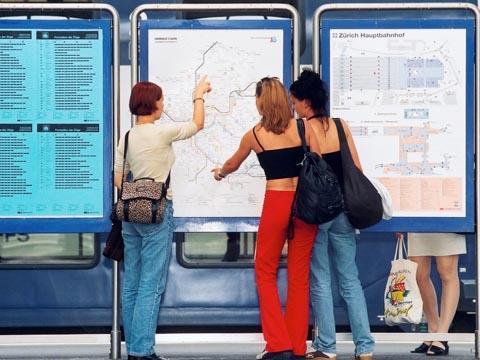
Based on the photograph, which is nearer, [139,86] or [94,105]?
[139,86]

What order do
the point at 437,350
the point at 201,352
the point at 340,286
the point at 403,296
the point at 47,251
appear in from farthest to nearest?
1. the point at 47,251
2. the point at 201,352
3. the point at 437,350
4. the point at 403,296
5. the point at 340,286

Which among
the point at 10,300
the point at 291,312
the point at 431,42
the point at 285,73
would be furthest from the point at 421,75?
the point at 10,300

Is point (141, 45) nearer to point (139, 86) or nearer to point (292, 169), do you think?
point (139, 86)

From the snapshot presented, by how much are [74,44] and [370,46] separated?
1.66 meters

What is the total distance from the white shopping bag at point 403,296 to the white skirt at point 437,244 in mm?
382

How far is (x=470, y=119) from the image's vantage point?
6398 millimetres

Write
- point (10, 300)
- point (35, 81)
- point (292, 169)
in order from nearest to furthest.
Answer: point (292, 169)
point (35, 81)
point (10, 300)

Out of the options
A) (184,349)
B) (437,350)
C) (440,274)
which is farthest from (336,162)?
(184,349)

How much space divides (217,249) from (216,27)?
2405 mm

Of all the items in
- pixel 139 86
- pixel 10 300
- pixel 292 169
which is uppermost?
pixel 139 86

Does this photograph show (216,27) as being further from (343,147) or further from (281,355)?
(281,355)

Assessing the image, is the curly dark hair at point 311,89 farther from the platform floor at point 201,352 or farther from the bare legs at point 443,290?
the platform floor at point 201,352

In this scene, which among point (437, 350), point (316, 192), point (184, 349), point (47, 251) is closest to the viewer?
point (316, 192)

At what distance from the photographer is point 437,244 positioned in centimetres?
684
